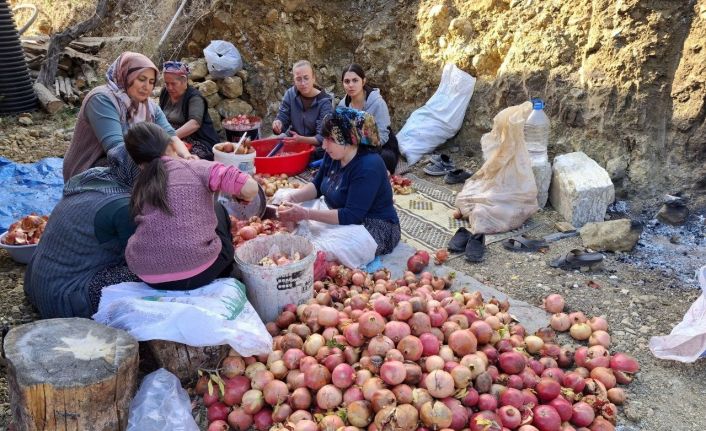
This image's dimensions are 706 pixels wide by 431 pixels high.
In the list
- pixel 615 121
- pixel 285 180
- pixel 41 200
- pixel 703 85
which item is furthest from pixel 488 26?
pixel 41 200

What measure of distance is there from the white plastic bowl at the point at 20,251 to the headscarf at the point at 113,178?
104cm

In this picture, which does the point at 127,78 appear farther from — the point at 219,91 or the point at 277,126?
the point at 219,91

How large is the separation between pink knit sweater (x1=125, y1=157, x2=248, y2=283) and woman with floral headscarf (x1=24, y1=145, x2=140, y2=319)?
0.21 metres

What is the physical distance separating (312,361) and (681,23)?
4608 mm

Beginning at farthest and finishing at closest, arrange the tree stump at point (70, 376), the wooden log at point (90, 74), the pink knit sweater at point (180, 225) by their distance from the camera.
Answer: the wooden log at point (90, 74), the pink knit sweater at point (180, 225), the tree stump at point (70, 376)

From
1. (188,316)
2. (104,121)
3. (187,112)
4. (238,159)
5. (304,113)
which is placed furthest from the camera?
(304,113)

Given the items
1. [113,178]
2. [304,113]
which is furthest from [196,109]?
[113,178]

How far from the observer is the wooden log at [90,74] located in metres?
8.45

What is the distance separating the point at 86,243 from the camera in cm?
297

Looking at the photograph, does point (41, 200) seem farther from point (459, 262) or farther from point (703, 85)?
point (703, 85)

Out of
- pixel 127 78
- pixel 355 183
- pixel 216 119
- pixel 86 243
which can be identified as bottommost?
pixel 216 119

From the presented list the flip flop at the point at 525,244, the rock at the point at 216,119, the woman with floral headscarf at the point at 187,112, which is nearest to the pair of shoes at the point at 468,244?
the flip flop at the point at 525,244

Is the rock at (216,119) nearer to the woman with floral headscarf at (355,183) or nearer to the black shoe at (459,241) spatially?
the woman with floral headscarf at (355,183)

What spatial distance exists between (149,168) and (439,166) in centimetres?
423
